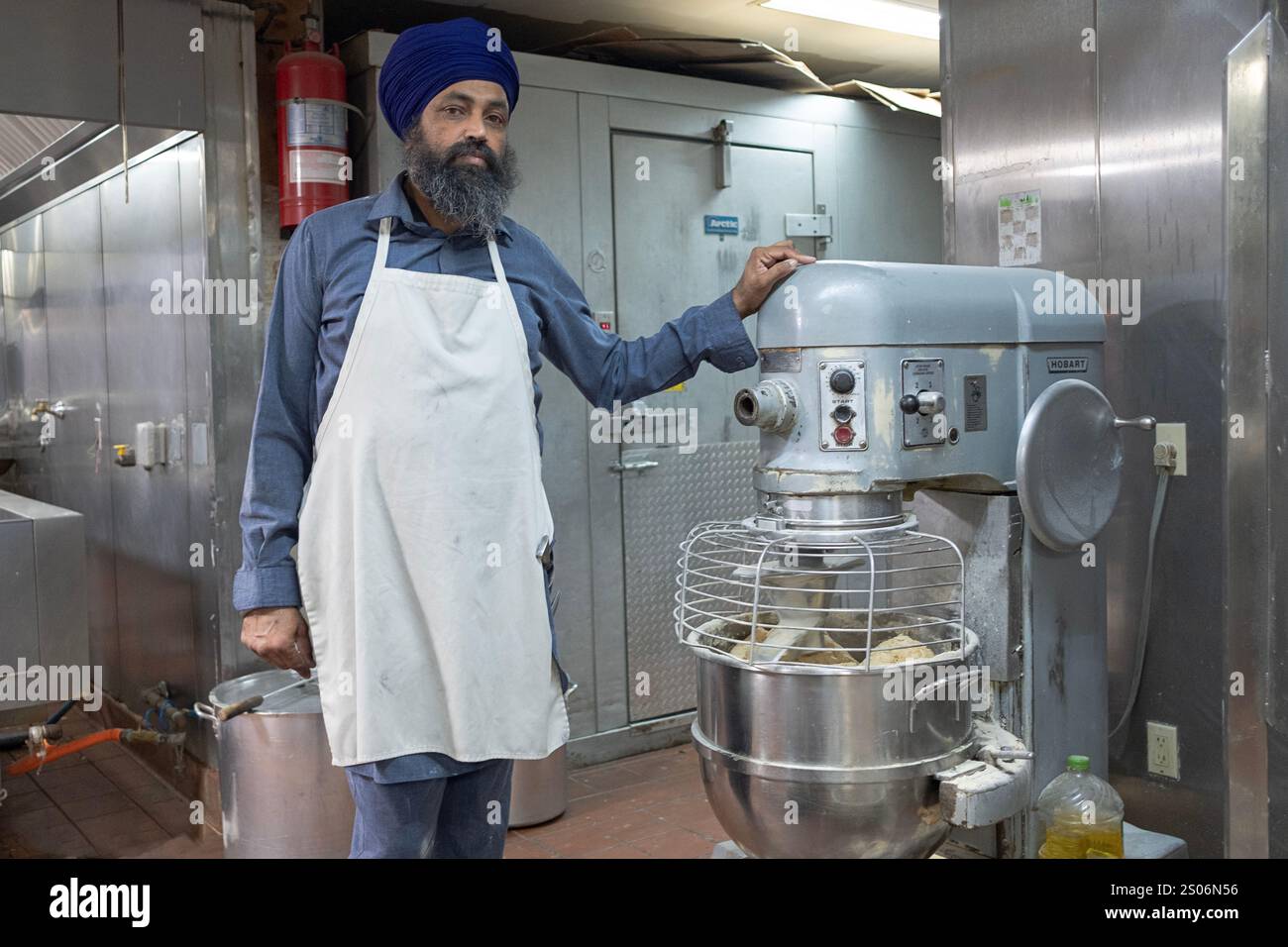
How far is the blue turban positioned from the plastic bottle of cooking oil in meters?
1.58

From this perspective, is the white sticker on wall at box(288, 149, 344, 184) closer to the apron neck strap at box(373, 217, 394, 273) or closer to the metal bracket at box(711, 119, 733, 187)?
the metal bracket at box(711, 119, 733, 187)

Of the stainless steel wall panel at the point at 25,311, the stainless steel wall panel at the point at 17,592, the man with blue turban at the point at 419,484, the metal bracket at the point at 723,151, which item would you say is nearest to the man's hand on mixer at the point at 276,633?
the man with blue turban at the point at 419,484

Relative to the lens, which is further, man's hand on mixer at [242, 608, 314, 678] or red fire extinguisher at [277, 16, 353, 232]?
red fire extinguisher at [277, 16, 353, 232]

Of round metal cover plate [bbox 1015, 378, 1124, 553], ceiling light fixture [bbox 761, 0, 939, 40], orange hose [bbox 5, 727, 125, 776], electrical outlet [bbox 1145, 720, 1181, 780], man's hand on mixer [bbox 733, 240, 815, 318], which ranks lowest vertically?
orange hose [bbox 5, 727, 125, 776]

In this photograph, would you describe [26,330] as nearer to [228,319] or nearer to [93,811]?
[228,319]

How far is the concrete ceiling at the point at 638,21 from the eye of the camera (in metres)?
4.07

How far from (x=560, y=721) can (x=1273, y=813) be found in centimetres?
136

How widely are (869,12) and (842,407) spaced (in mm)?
2733

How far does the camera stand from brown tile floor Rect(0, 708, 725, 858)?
3.42 meters

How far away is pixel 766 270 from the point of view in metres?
1.99

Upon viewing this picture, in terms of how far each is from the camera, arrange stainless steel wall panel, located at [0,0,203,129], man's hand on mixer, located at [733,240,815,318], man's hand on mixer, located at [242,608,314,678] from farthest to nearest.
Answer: stainless steel wall panel, located at [0,0,203,129], man's hand on mixer, located at [733,240,815,318], man's hand on mixer, located at [242,608,314,678]

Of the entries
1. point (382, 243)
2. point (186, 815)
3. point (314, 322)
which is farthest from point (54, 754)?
point (382, 243)

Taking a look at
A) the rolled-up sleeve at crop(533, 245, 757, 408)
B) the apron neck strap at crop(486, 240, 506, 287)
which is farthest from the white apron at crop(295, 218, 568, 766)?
the rolled-up sleeve at crop(533, 245, 757, 408)

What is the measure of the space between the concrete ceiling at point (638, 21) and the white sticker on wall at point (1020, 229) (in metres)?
1.35
